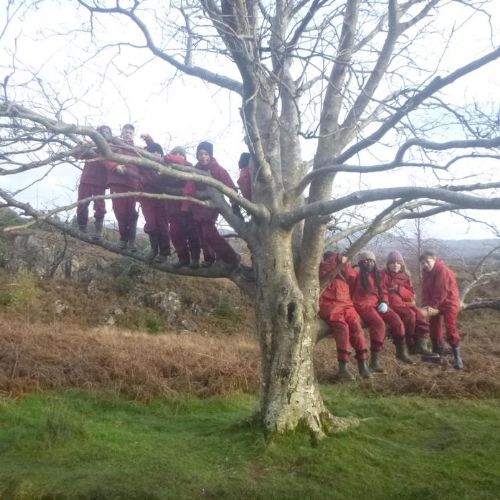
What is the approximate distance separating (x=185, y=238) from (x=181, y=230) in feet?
0.38

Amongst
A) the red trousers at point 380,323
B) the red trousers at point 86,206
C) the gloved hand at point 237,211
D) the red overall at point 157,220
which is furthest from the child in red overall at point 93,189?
the red trousers at point 380,323

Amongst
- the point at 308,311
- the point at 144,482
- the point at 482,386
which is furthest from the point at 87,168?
the point at 482,386

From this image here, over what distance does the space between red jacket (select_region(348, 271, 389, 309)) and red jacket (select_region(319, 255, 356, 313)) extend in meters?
0.07

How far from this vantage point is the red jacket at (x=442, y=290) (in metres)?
7.38

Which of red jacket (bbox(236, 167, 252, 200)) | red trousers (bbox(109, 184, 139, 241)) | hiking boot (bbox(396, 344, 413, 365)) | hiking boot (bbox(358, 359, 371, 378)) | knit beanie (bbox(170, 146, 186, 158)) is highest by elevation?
knit beanie (bbox(170, 146, 186, 158))

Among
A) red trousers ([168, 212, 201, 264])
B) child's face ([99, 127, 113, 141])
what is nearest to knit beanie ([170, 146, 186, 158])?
red trousers ([168, 212, 201, 264])

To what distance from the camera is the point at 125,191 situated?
24.4ft

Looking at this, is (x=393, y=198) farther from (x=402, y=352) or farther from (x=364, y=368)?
(x=364, y=368)

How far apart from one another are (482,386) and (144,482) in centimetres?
701

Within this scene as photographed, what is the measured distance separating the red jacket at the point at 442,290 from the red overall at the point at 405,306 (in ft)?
0.80

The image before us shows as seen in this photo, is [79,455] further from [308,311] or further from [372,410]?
[372,410]

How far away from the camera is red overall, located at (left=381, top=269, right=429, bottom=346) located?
743cm

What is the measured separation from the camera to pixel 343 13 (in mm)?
6750

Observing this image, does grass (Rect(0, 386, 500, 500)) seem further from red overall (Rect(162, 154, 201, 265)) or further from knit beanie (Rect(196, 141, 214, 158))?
knit beanie (Rect(196, 141, 214, 158))
